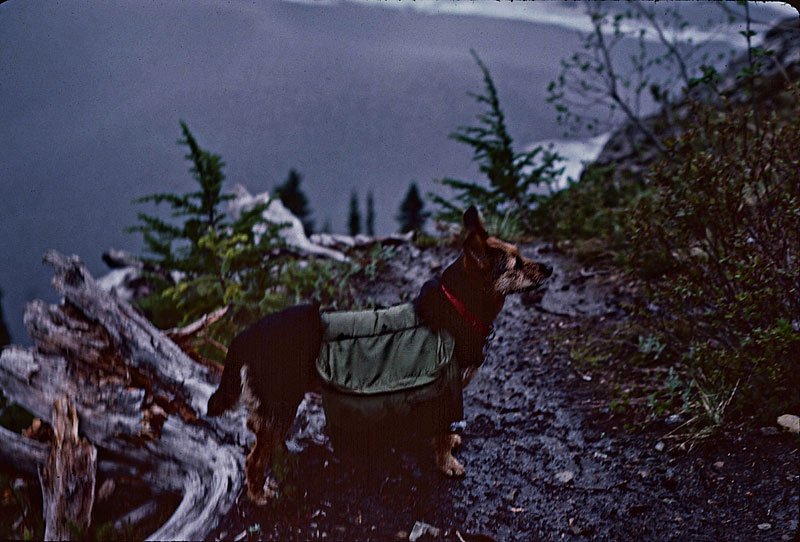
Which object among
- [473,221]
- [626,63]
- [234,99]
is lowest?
[473,221]

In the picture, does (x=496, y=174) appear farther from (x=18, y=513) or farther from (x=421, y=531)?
(x=18, y=513)

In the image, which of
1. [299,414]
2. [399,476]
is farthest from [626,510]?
[299,414]

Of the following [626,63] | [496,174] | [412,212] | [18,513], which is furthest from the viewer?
[626,63]

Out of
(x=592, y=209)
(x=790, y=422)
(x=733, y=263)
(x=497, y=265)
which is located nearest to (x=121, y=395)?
(x=497, y=265)

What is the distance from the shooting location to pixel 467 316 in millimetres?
2350

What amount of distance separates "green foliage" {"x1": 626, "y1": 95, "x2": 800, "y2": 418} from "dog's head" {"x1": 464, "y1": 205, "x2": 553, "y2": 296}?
1091mm

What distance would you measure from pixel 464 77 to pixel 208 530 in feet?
7.66

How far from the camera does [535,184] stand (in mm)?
3070

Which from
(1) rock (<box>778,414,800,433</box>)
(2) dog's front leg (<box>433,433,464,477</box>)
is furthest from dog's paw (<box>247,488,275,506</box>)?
(1) rock (<box>778,414,800,433</box>)

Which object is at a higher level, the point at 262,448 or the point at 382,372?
the point at 382,372

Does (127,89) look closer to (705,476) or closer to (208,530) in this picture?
(208,530)

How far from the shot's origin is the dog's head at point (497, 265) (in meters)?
2.25

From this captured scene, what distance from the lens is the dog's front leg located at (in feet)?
8.16

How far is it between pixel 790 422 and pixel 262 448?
98.6 inches
